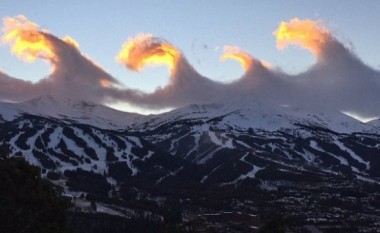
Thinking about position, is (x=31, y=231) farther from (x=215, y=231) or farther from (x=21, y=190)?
(x=215, y=231)

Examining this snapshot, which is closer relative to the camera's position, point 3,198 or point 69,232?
point 3,198

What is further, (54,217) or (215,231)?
(215,231)

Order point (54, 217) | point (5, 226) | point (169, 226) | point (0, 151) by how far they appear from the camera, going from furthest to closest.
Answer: point (169, 226), point (0, 151), point (54, 217), point (5, 226)

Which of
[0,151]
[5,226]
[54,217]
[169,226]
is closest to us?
[5,226]

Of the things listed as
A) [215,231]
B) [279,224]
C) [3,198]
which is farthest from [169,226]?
[3,198]

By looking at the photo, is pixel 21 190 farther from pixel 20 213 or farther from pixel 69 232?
pixel 69 232

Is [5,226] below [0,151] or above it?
below
